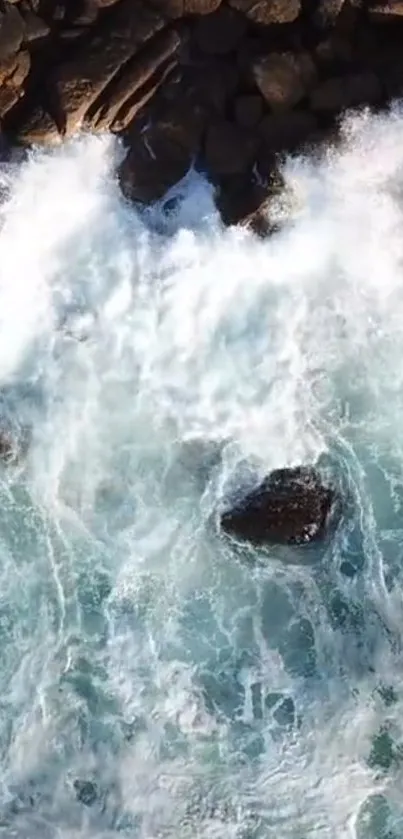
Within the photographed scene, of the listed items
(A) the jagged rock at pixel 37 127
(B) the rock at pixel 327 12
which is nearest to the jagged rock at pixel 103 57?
(A) the jagged rock at pixel 37 127

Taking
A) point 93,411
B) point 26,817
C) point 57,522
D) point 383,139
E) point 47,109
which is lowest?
point 26,817

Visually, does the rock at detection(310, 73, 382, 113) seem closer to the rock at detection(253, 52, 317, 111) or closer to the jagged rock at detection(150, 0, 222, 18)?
the rock at detection(253, 52, 317, 111)

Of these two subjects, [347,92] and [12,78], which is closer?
[12,78]

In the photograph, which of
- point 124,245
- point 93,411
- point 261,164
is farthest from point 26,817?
point 261,164

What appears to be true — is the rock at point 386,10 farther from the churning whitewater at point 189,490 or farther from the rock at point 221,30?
the rock at point 221,30

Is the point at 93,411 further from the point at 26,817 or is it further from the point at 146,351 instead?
the point at 26,817

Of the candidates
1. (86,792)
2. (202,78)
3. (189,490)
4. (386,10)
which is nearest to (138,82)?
(202,78)

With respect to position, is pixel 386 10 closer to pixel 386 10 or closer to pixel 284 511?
pixel 386 10
